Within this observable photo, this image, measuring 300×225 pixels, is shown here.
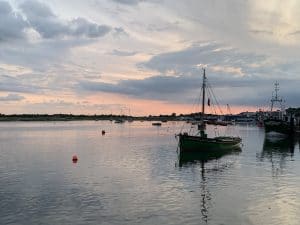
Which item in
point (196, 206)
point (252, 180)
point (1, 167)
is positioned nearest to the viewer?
point (196, 206)

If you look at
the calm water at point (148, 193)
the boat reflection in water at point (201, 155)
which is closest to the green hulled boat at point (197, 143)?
the boat reflection in water at point (201, 155)

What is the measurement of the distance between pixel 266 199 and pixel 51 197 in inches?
552

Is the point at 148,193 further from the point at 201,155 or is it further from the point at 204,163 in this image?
the point at 201,155

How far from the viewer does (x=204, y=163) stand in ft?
173

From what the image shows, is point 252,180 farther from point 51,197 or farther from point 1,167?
point 1,167

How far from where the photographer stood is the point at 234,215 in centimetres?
2558

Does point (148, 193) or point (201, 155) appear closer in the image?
point (148, 193)

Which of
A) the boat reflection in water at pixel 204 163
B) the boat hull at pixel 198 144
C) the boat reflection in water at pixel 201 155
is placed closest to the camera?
the boat reflection in water at pixel 204 163

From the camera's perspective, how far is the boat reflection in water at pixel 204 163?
28.0 metres

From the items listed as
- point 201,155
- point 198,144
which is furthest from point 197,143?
point 201,155

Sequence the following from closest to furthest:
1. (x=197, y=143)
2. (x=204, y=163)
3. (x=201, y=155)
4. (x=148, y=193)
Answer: (x=148, y=193) → (x=204, y=163) → (x=201, y=155) → (x=197, y=143)

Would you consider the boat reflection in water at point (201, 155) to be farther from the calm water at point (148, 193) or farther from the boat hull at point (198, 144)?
the calm water at point (148, 193)

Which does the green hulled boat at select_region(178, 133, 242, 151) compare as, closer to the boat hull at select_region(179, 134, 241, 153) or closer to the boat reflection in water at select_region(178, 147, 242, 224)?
the boat hull at select_region(179, 134, 241, 153)

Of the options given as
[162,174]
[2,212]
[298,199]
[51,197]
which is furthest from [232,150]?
[2,212]
